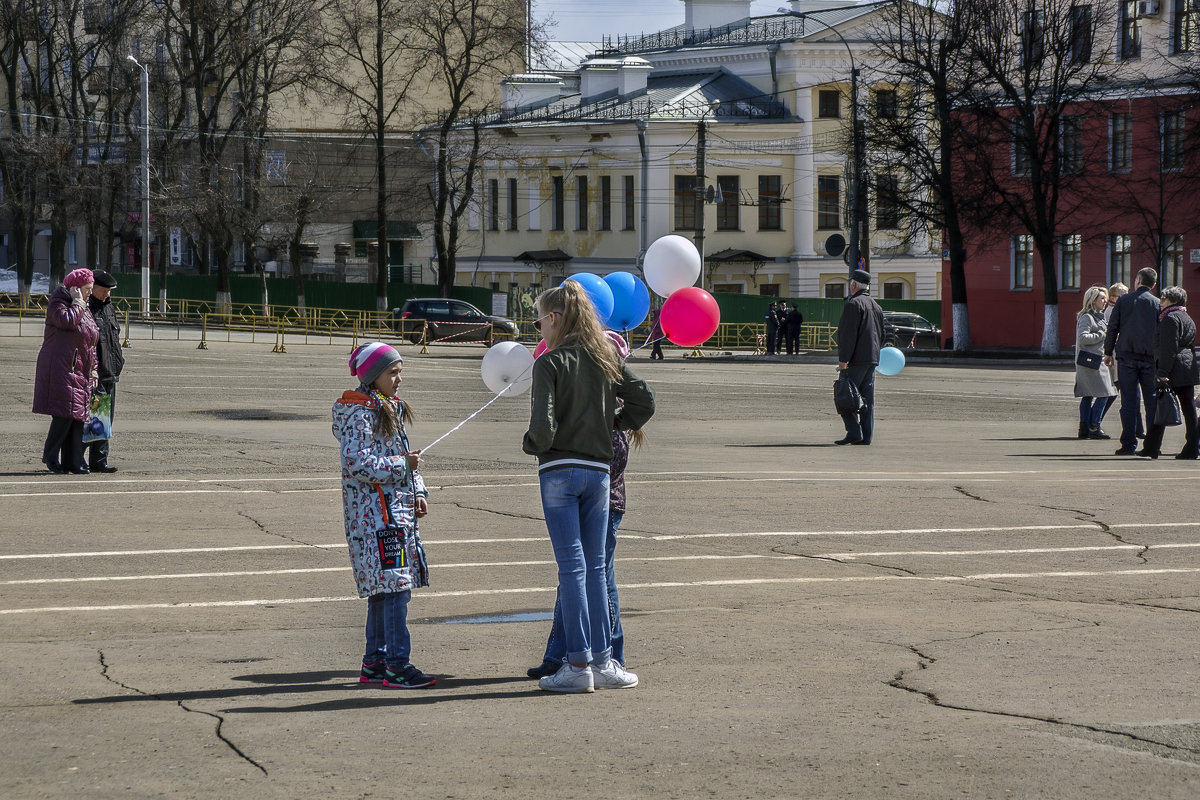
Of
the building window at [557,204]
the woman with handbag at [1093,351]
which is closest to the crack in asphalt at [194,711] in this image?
the woman with handbag at [1093,351]

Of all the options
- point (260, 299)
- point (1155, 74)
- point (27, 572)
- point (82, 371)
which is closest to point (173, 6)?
point (260, 299)

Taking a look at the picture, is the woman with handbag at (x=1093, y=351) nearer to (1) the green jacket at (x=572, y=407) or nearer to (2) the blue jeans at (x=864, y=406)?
(2) the blue jeans at (x=864, y=406)

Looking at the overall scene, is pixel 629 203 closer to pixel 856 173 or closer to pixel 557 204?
pixel 557 204

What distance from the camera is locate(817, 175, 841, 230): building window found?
2596 inches

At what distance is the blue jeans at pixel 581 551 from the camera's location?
20.7ft

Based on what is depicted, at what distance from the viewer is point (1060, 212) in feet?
159

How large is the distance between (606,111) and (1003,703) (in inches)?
2434

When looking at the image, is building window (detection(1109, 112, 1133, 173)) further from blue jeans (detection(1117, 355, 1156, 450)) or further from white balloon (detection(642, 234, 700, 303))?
white balloon (detection(642, 234, 700, 303))

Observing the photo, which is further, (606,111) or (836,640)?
(606,111)

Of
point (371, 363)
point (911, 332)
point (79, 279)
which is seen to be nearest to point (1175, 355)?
point (79, 279)

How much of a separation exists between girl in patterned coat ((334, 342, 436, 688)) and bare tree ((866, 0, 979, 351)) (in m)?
43.9

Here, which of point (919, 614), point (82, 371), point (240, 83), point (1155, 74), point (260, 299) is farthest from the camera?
point (260, 299)

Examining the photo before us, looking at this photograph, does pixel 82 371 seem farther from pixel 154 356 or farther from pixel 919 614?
pixel 154 356

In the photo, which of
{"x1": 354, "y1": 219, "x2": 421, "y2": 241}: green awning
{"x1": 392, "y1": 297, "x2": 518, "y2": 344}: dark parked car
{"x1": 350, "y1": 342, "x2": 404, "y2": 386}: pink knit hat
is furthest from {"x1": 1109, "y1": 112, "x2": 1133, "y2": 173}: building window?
{"x1": 350, "y1": 342, "x2": 404, "y2": 386}: pink knit hat
